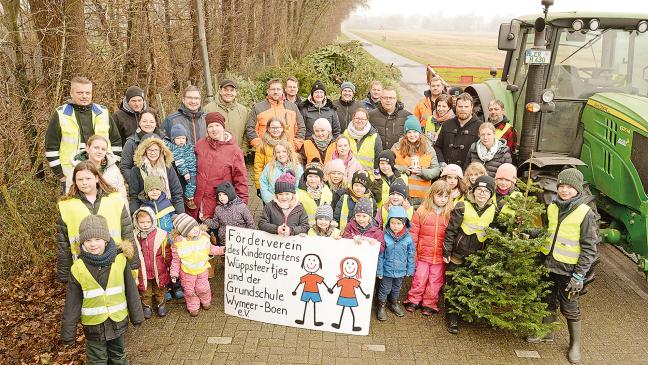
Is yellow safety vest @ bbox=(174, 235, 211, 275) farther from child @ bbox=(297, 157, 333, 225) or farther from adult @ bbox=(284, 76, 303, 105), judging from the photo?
adult @ bbox=(284, 76, 303, 105)

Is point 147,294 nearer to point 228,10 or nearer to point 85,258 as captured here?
Answer: point 85,258

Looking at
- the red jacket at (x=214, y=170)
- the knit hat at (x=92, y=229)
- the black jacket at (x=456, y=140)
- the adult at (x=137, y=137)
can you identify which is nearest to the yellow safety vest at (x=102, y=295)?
the knit hat at (x=92, y=229)

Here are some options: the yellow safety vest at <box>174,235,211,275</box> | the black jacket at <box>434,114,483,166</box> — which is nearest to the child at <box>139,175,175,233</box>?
the yellow safety vest at <box>174,235,211,275</box>

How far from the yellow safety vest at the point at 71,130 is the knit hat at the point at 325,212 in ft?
7.46

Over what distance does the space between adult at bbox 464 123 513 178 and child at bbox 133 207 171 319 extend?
361cm

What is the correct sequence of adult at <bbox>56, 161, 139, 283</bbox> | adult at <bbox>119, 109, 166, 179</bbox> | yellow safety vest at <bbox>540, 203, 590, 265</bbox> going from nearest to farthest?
adult at <bbox>56, 161, 139, 283</bbox>, yellow safety vest at <bbox>540, 203, 590, 265</bbox>, adult at <bbox>119, 109, 166, 179</bbox>

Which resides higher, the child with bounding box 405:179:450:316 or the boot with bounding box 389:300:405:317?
the child with bounding box 405:179:450:316

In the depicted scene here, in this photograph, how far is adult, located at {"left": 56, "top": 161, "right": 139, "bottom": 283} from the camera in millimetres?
4262

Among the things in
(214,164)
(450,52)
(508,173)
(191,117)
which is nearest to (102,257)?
(214,164)

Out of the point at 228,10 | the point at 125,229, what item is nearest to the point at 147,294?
the point at 125,229

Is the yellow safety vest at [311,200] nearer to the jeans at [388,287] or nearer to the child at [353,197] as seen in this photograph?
the child at [353,197]

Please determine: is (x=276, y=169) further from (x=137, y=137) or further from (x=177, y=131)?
(x=137, y=137)

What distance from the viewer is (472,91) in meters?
8.65

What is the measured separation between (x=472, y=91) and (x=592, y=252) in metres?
4.62
